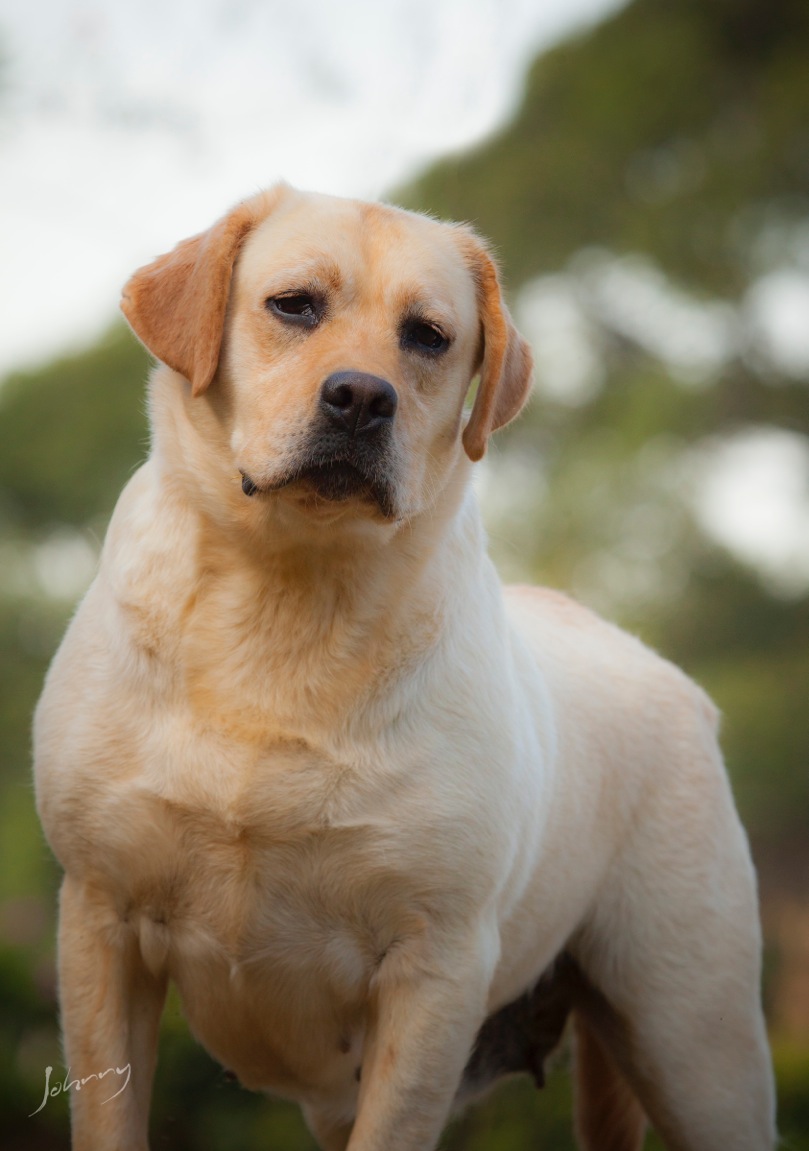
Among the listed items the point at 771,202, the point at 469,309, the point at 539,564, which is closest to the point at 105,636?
the point at 469,309

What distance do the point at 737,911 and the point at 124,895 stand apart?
1.72 meters

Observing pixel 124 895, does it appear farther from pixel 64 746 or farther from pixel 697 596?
pixel 697 596

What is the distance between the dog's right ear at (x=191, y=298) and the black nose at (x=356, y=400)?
0.33m

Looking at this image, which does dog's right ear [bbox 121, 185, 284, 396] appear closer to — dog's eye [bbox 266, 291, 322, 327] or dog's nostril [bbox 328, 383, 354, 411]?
dog's eye [bbox 266, 291, 322, 327]

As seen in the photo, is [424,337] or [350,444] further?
[424,337]

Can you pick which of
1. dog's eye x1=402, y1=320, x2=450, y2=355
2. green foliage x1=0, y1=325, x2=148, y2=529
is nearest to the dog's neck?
dog's eye x1=402, y1=320, x2=450, y2=355

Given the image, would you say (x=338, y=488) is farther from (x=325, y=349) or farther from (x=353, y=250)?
(x=353, y=250)

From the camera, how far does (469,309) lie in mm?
3207

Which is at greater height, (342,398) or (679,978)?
(342,398)

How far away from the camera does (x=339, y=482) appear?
280 cm

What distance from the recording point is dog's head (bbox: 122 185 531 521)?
2.77 meters

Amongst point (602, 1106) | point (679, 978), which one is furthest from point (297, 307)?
point (602, 1106)

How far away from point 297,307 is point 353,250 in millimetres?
180

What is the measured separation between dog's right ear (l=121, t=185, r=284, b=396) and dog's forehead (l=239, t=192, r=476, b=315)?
6 centimetres
